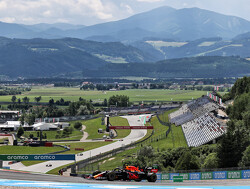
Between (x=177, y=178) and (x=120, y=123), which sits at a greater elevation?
(x=177, y=178)

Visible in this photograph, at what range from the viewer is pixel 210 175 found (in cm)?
5016

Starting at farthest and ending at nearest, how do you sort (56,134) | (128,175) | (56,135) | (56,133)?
(56,133) → (56,134) → (56,135) → (128,175)

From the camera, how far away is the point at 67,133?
451 ft

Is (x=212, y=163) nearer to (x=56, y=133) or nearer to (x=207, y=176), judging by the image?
(x=207, y=176)

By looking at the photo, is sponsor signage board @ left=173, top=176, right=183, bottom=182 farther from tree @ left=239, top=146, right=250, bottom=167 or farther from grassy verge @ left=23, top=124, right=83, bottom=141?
grassy verge @ left=23, top=124, right=83, bottom=141

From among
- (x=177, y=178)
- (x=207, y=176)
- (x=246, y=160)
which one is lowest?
(x=177, y=178)

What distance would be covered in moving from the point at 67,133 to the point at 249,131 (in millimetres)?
70941

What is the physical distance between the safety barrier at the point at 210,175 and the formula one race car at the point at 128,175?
204 inches

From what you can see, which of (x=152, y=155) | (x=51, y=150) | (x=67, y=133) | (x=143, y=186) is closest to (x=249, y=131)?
(x=152, y=155)

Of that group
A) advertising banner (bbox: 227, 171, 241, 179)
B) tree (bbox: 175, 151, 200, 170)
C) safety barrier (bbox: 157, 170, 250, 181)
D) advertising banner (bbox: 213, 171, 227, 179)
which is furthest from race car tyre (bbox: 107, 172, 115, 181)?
tree (bbox: 175, 151, 200, 170)

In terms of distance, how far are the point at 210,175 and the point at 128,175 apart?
9171 millimetres

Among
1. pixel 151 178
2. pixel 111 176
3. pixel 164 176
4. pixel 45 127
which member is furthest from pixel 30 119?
pixel 111 176

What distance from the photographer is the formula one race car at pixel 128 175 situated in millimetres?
46628

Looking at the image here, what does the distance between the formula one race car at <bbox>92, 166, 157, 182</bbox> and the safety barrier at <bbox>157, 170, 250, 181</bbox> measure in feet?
17.0
